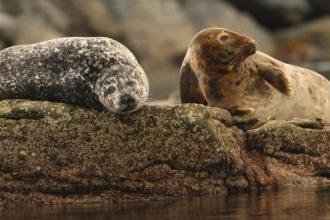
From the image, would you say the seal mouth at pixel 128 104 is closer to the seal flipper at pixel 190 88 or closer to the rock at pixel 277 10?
the seal flipper at pixel 190 88

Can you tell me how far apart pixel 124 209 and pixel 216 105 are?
8.85 ft

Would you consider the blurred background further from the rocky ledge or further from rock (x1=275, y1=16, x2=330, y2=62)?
the rocky ledge

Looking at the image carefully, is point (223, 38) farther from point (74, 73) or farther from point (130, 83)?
point (74, 73)

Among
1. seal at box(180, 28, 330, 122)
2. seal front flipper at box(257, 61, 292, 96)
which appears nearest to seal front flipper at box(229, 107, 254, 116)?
seal at box(180, 28, 330, 122)

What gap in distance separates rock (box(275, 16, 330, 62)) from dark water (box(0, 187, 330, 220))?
31692 millimetres

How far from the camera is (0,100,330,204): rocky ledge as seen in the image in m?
9.03

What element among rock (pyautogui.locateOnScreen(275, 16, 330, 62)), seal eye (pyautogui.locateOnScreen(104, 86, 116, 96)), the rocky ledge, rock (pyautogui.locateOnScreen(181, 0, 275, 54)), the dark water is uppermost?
rock (pyautogui.locateOnScreen(181, 0, 275, 54))

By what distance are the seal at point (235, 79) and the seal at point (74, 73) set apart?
1294 mm

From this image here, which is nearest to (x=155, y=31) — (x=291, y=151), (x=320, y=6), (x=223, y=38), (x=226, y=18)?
(x=226, y=18)

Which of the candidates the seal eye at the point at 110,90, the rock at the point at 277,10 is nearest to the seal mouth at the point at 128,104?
the seal eye at the point at 110,90

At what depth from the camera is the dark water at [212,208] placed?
24.8 feet

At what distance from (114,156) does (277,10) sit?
111 feet

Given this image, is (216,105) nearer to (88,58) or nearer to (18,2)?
(88,58)

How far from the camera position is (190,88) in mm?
10734
